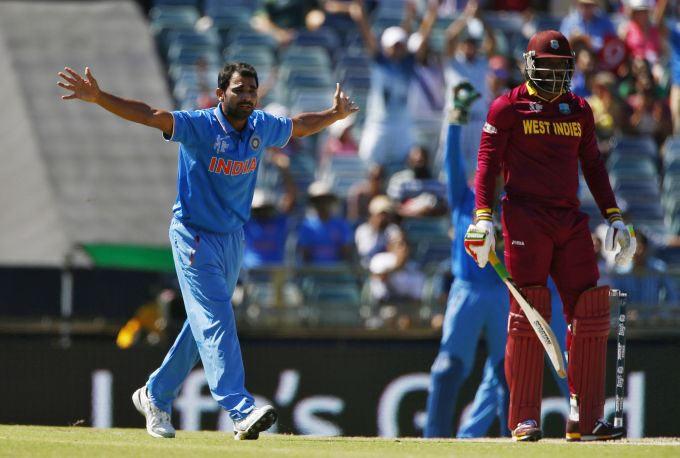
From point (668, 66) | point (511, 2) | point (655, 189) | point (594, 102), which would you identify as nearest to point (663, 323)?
point (655, 189)

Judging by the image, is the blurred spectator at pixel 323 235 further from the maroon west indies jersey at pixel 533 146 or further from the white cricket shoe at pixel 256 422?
the white cricket shoe at pixel 256 422

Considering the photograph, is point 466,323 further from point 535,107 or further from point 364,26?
point 364,26

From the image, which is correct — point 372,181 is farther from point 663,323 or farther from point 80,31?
point 80,31

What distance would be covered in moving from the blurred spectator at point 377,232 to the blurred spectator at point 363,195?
64 cm

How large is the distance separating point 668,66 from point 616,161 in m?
2.01

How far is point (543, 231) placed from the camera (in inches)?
315

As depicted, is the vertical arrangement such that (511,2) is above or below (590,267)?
above

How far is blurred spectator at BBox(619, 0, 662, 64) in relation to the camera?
16.8 m

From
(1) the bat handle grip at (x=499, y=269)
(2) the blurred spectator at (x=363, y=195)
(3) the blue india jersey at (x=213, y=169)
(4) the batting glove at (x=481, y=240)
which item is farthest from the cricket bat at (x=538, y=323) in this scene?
(2) the blurred spectator at (x=363, y=195)

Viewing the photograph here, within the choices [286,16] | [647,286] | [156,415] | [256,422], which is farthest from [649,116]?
[256,422]

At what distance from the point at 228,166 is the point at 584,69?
356 inches

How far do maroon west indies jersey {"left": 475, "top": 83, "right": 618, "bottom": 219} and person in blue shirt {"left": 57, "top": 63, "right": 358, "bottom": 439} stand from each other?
1214mm

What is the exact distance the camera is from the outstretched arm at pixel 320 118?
8.42 metres

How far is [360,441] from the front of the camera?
8242mm
